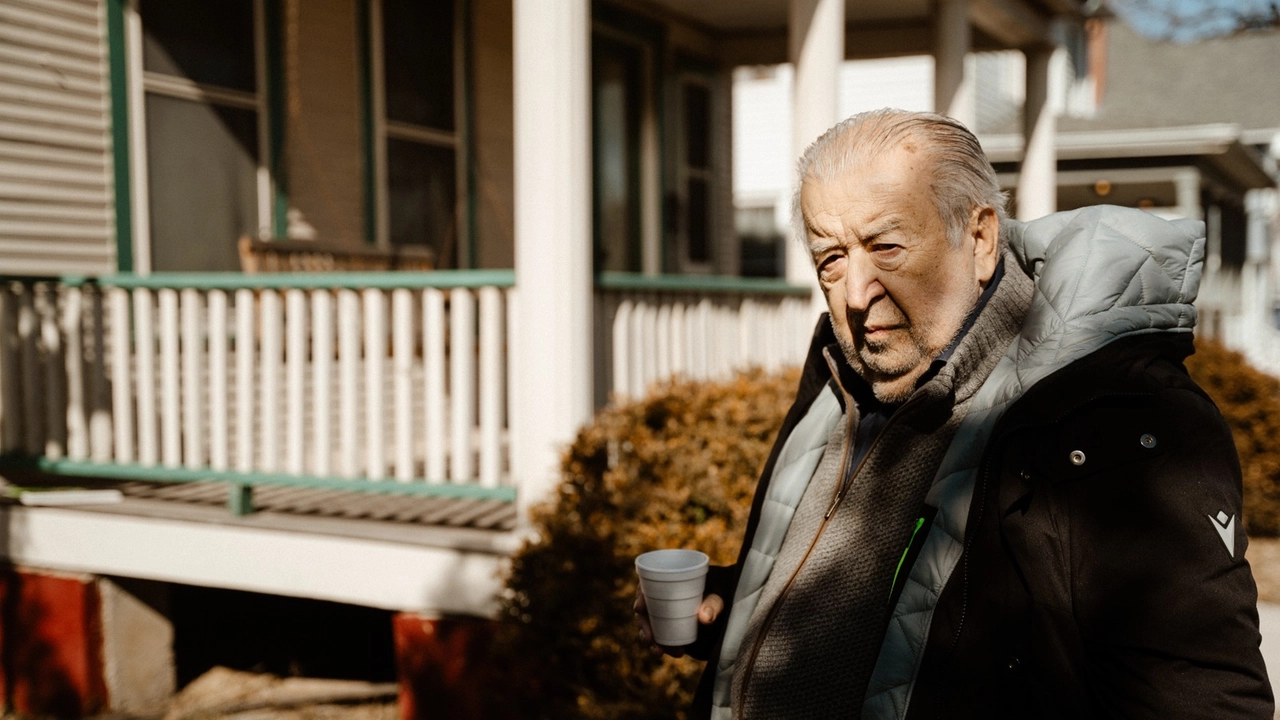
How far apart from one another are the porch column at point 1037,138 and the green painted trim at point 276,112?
20.8 ft

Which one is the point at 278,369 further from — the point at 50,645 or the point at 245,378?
the point at 50,645

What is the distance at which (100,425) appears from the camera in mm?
5438

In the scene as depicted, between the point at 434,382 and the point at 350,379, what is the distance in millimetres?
420

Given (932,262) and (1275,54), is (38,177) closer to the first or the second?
(932,262)

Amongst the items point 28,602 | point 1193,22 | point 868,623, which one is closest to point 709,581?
point 868,623

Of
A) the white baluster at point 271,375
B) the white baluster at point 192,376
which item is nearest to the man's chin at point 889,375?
the white baluster at point 271,375

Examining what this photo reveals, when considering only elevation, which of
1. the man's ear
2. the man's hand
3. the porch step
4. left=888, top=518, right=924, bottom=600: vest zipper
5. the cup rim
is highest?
the man's ear

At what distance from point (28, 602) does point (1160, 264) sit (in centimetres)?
574

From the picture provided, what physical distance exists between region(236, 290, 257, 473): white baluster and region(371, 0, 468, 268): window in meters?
2.36

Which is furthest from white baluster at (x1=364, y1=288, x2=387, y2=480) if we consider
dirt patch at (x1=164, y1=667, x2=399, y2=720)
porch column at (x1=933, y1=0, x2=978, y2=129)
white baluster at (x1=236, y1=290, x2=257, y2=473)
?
porch column at (x1=933, y1=0, x2=978, y2=129)

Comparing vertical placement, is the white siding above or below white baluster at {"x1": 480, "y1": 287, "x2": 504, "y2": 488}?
above

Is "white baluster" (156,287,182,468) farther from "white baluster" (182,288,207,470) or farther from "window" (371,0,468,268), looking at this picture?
"window" (371,0,468,268)

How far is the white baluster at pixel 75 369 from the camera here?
5398 mm

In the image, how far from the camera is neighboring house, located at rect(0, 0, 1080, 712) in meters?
4.77
